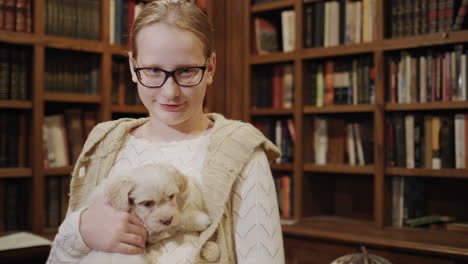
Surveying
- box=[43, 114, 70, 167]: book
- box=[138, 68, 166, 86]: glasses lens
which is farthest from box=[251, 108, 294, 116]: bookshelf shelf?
box=[138, 68, 166, 86]: glasses lens

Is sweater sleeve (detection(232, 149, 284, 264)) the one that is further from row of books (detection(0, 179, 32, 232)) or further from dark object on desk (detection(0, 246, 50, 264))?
row of books (detection(0, 179, 32, 232))

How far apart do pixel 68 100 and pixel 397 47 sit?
5.23 ft

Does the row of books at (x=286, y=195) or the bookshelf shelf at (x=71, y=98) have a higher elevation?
the bookshelf shelf at (x=71, y=98)

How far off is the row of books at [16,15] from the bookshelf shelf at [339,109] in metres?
1.44

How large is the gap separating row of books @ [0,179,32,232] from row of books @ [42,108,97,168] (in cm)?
16

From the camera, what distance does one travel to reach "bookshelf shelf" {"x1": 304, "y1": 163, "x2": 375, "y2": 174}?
244cm

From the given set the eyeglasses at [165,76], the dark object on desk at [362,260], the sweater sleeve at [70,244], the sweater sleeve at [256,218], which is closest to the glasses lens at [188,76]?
the eyeglasses at [165,76]

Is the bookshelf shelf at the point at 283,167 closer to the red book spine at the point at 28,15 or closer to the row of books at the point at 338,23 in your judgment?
the row of books at the point at 338,23

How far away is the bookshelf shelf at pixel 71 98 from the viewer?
2299 millimetres

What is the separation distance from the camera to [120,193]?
84 cm

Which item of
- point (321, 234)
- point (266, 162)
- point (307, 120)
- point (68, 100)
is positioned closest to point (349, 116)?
point (307, 120)

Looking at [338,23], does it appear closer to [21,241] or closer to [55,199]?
[55,199]

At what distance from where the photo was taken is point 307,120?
2.69 meters

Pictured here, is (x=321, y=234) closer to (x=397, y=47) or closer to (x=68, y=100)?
(x=397, y=47)
